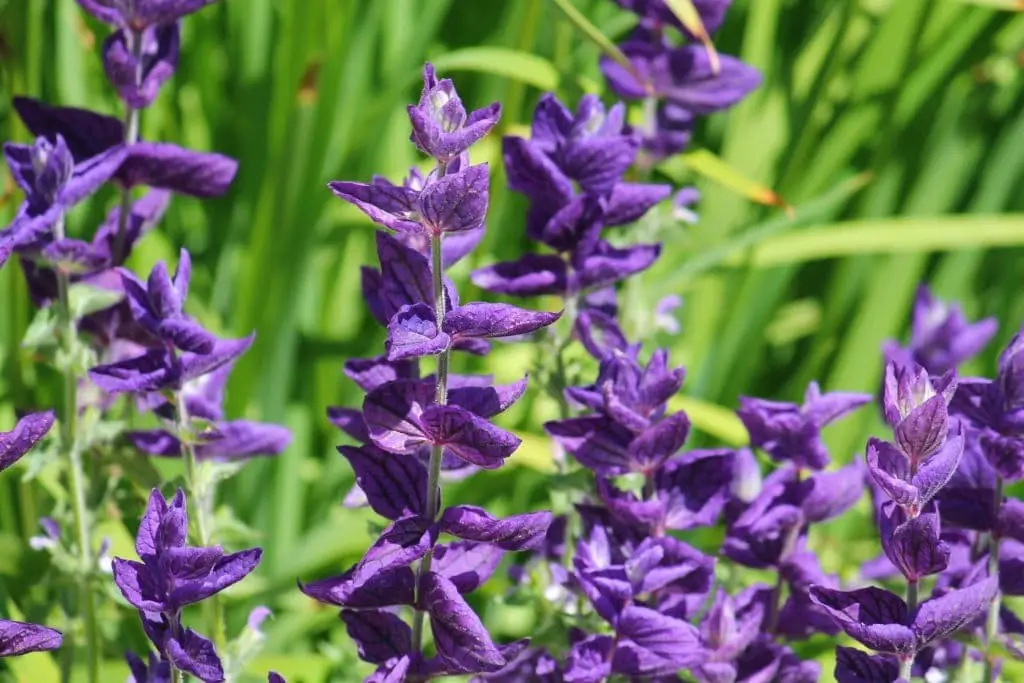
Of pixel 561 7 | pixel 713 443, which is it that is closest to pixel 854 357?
pixel 713 443

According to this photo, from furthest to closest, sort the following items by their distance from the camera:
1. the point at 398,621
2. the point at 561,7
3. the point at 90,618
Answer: the point at 561,7, the point at 90,618, the point at 398,621

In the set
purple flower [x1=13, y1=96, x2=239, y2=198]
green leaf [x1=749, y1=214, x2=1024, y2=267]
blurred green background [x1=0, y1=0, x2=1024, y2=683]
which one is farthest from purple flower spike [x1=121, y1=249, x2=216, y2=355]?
green leaf [x1=749, y1=214, x2=1024, y2=267]

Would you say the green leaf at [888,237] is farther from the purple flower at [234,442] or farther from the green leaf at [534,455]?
the purple flower at [234,442]

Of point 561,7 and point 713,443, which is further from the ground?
point 561,7

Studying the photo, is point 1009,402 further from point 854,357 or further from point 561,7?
point 854,357

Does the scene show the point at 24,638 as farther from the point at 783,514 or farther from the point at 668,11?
the point at 668,11

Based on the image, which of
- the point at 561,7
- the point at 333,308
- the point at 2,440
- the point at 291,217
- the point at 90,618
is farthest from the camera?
the point at 333,308
